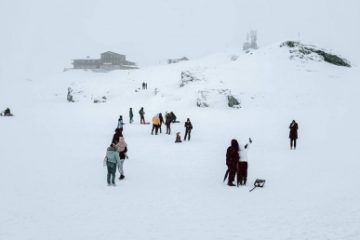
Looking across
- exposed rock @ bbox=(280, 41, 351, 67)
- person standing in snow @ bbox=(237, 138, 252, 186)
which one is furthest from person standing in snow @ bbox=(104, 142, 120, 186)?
exposed rock @ bbox=(280, 41, 351, 67)

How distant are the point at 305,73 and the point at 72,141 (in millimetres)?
39190

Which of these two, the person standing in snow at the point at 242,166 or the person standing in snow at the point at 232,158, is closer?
the person standing in snow at the point at 232,158

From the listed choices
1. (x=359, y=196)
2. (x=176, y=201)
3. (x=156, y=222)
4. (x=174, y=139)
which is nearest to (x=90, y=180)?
(x=176, y=201)

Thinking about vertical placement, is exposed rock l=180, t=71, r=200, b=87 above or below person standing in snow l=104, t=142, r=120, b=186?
above

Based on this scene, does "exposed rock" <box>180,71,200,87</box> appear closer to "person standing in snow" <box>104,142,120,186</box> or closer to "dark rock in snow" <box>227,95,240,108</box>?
"dark rock in snow" <box>227,95,240,108</box>

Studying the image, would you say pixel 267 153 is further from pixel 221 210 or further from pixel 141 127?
pixel 141 127

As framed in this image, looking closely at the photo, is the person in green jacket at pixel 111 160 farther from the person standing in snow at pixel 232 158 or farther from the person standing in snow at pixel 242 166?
the person standing in snow at pixel 242 166

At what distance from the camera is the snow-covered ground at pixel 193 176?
10.3 metres

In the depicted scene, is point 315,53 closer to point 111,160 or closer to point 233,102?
point 233,102

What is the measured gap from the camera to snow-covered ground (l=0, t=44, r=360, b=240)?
33.9ft

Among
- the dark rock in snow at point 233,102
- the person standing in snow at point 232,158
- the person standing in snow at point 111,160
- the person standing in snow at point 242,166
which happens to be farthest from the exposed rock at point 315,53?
the person standing in snow at point 111,160

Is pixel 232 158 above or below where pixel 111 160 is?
above

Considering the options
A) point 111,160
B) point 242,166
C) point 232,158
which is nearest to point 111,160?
point 111,160

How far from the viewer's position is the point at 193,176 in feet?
55.1
